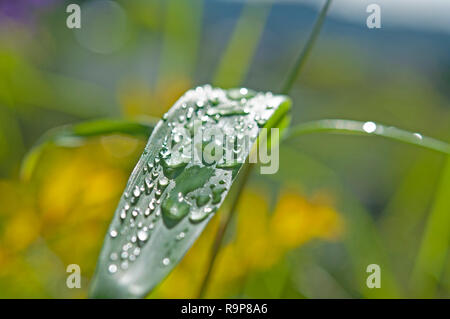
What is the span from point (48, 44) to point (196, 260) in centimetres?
119

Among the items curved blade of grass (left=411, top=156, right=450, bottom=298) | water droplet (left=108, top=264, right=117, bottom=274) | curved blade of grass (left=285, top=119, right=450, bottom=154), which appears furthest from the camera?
curved blade of grass (left=411, top=156, right=450, bottom=298)

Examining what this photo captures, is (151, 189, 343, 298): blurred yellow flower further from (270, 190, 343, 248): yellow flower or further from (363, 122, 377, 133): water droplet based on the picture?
(363, 122, 377, 133): water droplet

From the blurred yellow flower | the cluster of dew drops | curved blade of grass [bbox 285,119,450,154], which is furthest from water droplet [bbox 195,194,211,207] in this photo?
the blurred yellow flower

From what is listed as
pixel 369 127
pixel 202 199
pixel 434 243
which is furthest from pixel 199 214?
pixel 434 243

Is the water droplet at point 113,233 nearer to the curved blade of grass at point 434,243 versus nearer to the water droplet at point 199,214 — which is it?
the water droplet at point 199,214

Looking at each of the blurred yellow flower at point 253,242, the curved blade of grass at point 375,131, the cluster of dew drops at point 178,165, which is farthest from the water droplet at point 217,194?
the blurred yellow flower at point 253,242

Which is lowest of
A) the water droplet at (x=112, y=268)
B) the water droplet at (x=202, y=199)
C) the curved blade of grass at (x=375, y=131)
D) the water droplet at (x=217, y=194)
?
the water droplet at (x=112, y=268)

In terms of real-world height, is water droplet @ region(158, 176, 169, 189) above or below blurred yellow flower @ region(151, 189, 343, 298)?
above

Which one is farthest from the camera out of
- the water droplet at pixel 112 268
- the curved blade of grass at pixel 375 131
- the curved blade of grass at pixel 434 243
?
the curved blade of grass at pixel 434 243

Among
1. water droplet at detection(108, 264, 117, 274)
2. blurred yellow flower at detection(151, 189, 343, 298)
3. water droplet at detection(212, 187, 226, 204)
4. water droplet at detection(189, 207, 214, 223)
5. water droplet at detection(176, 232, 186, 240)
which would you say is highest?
water droplet at detection(212, 187, 226, 204)

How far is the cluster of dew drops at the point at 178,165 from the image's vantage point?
0.32m

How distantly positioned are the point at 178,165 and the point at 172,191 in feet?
0.08

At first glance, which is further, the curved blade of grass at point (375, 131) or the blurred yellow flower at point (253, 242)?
the blurred yellow flower at point (253, 242)

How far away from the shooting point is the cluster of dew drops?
32cm
